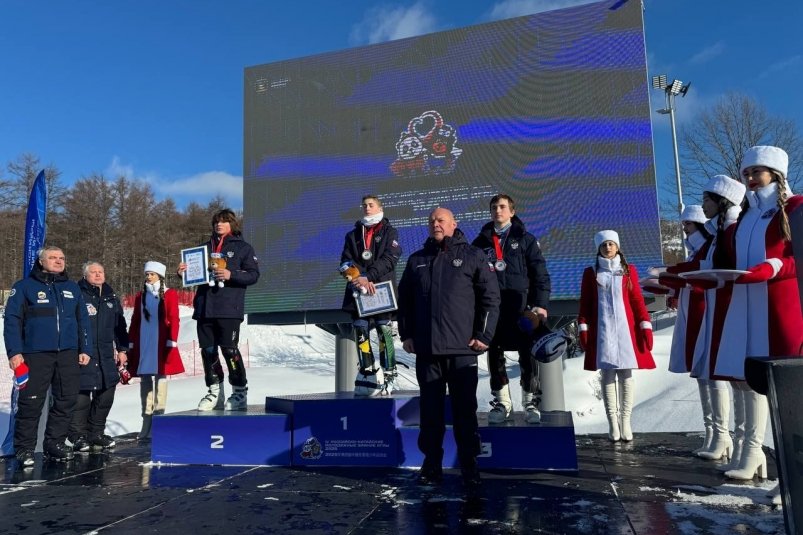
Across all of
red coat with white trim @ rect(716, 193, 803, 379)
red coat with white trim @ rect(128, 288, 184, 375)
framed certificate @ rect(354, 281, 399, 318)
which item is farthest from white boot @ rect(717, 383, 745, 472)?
red coat with white trim @ rect(128, 288, 184, 375)

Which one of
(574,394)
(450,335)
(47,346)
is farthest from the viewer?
(574,394)

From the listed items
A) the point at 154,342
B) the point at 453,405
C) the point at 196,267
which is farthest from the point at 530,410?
the point at 154,342

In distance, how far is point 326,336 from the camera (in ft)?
86.4

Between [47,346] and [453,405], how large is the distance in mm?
3339

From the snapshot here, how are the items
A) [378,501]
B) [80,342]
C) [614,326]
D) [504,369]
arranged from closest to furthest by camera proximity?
[378,501] < [504,369] < [80,342] < [614,326]

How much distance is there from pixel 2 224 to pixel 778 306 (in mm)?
36295

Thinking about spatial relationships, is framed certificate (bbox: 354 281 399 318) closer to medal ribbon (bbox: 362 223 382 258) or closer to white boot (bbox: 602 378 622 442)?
medal ribbon (bbox: 362 223 382 258)

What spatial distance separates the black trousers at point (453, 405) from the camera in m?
3.56

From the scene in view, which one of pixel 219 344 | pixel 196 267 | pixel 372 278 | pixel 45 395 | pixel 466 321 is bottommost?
pixel 45 395

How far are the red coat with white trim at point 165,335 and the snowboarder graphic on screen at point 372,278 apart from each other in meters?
2.25

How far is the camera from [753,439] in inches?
135

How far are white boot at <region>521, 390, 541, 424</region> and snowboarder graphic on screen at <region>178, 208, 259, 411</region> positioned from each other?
89.3 inches

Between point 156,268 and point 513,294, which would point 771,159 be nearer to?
point 513,294

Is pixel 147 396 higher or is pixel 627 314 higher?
pixel 627 314
